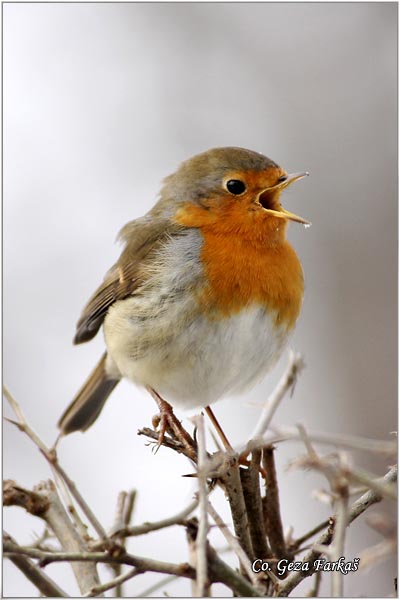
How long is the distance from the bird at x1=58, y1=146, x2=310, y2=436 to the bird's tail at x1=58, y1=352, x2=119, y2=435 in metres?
0.47

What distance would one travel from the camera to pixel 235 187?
3.12m

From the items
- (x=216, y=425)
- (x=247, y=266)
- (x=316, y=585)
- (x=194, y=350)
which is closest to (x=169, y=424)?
(x=194, y=350)

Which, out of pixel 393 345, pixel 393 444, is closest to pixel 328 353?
pixel 393 345

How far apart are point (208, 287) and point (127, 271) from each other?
0.61 metres

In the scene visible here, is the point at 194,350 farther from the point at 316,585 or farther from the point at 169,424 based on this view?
the point at 316,585

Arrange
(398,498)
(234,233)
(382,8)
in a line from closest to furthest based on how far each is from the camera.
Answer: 1. (398,498)
2. (234,233)
3. (382,8)

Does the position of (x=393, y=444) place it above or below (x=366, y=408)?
below

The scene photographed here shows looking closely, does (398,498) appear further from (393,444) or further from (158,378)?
(158,378)

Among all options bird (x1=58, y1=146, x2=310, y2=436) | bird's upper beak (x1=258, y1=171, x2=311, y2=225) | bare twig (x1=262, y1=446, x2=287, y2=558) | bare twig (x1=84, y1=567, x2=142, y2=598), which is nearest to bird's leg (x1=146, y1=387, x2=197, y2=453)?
bird (x1=58, y1=146, x2=310, y2=436)

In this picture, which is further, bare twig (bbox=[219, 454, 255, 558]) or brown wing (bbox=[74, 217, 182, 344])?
A: brown wing (bbox=[74, 217, 182, 344])

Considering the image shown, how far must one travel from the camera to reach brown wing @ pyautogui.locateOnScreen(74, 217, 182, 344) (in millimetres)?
3229

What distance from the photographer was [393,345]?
438 cm

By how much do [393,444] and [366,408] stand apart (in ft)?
9.86

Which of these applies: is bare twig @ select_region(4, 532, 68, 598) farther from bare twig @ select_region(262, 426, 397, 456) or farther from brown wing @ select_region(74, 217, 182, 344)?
brown wing @ select_region(74, 217, 182, 344)
